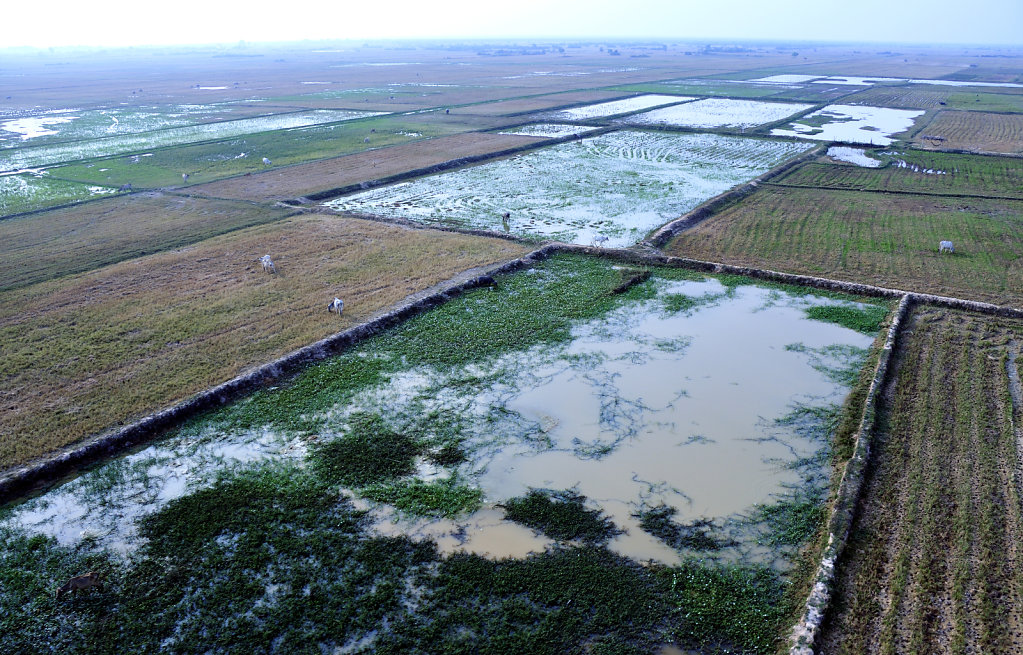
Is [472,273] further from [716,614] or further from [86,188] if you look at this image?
[86,188]

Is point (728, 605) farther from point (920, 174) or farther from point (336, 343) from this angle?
point (920, 174)

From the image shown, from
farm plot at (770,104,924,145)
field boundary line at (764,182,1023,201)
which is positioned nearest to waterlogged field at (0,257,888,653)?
field boundary line at (764,182,1023,201)

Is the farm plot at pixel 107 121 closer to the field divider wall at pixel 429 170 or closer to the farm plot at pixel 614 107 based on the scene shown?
the farm plot at pixel 614 107

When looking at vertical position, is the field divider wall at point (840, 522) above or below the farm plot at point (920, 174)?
below

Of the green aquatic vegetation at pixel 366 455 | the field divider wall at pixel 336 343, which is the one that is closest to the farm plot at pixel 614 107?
the field divider wall at pixel 336 343

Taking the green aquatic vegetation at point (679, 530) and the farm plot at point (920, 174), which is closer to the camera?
the green aquatic vegetation at point (679, 530)
